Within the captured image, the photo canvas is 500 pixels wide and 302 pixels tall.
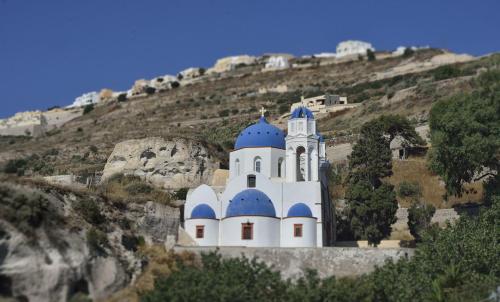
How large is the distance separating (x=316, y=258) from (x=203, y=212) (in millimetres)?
9875

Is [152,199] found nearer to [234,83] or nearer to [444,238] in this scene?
[444,238]

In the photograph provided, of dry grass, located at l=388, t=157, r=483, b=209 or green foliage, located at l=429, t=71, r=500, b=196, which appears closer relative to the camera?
green foliage, located at l=429, t=71, r=500, b=196

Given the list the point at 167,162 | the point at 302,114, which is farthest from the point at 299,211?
the point at 167,162

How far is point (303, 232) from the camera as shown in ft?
147

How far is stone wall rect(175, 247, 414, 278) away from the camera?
3750cm

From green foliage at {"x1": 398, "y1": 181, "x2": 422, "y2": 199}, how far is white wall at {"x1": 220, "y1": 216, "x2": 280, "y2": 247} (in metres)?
18.3

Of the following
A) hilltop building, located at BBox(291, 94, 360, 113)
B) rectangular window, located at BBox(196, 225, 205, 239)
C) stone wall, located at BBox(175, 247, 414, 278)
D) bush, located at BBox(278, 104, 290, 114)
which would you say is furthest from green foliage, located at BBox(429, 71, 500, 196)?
bush, located at BBox(278, 104, 290, 114)

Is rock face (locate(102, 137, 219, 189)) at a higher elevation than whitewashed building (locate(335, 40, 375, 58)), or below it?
below

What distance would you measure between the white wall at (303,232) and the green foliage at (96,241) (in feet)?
37.7

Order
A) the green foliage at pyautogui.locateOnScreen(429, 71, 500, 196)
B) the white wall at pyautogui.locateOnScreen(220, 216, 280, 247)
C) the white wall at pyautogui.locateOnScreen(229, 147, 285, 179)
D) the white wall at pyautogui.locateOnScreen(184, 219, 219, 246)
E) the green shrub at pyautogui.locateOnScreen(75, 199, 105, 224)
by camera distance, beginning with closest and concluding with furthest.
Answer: the green shrub at pyautogui.locateOnScreen(75, 199, 105, 224), the white wall at pyautogui.locateOnScreen(220, 216, 280, 247), the white wall at pyautogui.locateOnScreen(184, 219, 219, 246), the white wall at pyautogui.locateOnScreen(229, 147, 285, 179), the green foliage at pyautogui.locateOnScreen(429, 71, 500, 196)

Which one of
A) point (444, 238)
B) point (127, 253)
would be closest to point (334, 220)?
point (444, 238)

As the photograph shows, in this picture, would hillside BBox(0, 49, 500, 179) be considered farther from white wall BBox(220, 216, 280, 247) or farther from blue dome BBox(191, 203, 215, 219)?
white wall BBox(220, 216, 280, 247)

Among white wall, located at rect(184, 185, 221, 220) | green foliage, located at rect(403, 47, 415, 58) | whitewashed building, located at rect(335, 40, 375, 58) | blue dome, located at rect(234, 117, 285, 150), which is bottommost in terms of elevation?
white wall, located at rect(184, 185, 221, 220)

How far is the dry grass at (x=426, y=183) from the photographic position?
59375mm
